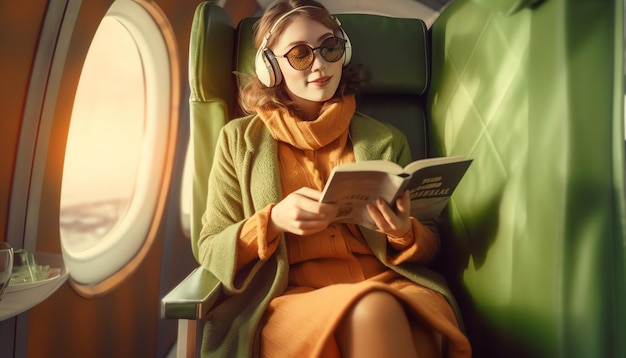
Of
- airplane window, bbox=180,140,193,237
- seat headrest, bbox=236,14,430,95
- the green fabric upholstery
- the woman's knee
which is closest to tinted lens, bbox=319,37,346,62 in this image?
seat headrest, bbox=236,14,430,95

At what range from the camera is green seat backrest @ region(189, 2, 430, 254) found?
148 centimetres

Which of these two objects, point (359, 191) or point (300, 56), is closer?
point (359, 191)

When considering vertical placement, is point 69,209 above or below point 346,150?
below

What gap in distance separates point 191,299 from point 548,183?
0.76 metres

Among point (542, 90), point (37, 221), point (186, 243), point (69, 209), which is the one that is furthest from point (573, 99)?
point (186, 243)

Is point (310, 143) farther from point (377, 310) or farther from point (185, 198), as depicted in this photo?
point (185, 198)

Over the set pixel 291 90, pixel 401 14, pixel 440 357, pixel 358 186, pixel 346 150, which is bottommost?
pixel 440 357

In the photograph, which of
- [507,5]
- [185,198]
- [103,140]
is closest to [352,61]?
[507,5]

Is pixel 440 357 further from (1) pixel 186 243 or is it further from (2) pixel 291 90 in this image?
(1) pixel 186 243

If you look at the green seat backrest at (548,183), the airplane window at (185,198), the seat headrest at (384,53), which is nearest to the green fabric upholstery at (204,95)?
the seat headrest at (384,53)

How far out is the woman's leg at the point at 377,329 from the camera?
918 millimetres

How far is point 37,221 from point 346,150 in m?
0.90

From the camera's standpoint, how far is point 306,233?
1.11 metres

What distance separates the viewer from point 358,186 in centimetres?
100
